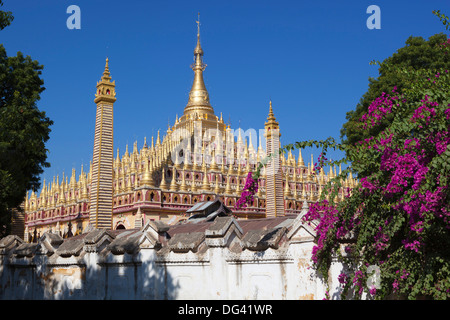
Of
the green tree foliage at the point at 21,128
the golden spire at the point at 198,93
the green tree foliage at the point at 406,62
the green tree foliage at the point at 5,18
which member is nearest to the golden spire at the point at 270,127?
the green tree foliage at the point at 406,62

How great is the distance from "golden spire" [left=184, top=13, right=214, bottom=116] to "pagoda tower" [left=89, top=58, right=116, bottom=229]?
31.6m

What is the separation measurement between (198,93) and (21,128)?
134 ft

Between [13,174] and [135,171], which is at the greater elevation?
[135,171]

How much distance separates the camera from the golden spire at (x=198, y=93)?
62875mm

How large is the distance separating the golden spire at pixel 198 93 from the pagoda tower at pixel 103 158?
3157 cm

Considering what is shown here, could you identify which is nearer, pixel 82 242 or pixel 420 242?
pixel 420 242

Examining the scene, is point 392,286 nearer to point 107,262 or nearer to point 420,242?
point 420,242

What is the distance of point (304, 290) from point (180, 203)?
35949mm

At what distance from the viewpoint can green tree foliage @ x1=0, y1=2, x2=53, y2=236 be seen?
72.2 feet

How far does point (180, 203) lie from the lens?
45469 millimetres

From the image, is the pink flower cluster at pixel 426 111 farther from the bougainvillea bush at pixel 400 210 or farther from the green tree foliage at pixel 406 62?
the green tree foliage at pixel 406 62

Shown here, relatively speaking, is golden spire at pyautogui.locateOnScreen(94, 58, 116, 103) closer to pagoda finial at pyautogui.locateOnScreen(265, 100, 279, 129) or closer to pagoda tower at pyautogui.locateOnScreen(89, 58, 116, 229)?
pagoda tower at pyautogui.locateOnScreen(89, 58, 116, 229)

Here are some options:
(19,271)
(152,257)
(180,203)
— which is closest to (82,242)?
(152,257)

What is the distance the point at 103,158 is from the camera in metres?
30.5
